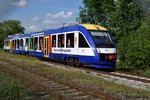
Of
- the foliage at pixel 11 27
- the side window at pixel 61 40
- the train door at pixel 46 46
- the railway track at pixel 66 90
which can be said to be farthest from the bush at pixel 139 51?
the foliage at pixel 11 27

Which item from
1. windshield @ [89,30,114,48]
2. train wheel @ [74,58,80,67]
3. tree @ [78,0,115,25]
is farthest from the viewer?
tree @ [78,0,115,25]

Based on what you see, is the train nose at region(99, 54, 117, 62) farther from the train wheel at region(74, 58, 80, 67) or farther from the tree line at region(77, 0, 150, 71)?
the tree line at region(77, 0, 150, 71)

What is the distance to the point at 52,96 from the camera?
1063cm

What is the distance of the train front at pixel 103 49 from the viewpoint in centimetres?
1981

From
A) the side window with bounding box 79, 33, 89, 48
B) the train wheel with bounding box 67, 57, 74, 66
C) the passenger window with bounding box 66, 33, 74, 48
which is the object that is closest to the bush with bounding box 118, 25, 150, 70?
the train wheel with bounding box 67, 57, 74, 66

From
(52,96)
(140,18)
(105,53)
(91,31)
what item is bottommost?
(52,96)

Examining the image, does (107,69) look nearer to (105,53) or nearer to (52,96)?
(105,53)

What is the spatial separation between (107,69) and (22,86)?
993cm

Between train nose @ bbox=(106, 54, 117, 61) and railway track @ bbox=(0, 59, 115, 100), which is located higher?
train nose @ bbox=(106, 54, 117, 61)

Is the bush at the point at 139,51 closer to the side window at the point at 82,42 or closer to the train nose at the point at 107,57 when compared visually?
the train nose at the point at 107,57

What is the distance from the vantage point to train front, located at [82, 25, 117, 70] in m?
19.8

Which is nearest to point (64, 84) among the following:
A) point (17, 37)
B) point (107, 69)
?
point (107, 69)

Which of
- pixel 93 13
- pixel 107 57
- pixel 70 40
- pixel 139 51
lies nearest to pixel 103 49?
pixel 107 57

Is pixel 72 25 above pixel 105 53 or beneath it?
above
